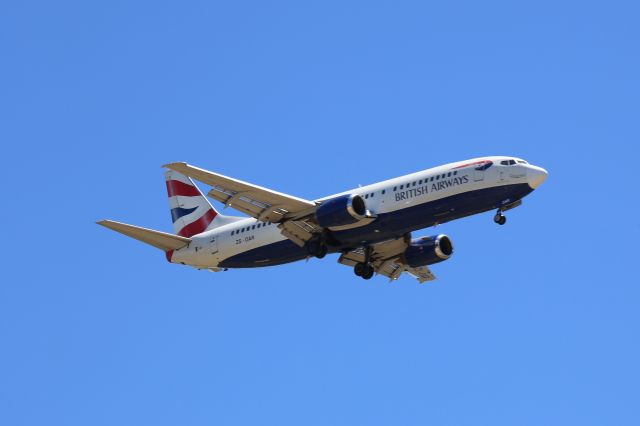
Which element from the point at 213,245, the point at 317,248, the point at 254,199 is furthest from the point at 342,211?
the point at 213,245

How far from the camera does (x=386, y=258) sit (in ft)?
220

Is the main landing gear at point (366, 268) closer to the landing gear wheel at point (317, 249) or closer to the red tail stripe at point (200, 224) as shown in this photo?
the landing gear wheel at point (317, 249)

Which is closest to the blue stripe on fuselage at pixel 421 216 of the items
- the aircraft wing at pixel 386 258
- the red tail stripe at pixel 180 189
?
the aircraft wing at pixel 386 258

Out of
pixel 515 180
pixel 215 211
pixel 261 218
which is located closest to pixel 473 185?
pixel 515 180

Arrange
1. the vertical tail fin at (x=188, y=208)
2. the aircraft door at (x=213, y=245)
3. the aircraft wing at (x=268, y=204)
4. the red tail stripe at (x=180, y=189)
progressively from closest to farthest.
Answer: the aircraft wing at (x=268, y=204), the aircraft door at (x=213, y=245), the vertical tail fin at (x=188, y=208), the red tail stripe at (x=180, y=189)

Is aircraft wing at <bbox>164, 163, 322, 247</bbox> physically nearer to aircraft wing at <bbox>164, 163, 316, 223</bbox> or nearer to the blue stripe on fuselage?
aircraft wing at <bbox>164, 163, 316, 223</bbox>

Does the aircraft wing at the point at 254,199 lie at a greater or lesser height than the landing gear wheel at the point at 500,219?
greater

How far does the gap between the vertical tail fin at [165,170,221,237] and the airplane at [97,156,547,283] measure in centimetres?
51

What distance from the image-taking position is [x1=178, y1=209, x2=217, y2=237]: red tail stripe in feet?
223

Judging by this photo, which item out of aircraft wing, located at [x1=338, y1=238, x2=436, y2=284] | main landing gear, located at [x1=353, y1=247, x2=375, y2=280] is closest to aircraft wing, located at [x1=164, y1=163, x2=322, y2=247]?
aircraft wing, located at [x1=338, y1=238, x2=436, y2=284]

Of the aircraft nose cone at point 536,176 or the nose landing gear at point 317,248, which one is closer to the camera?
the aircraft nose cone at point 536,176

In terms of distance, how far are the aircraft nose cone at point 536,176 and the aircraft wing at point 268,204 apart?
35.3 ft

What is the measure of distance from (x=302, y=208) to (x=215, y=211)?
957 cm

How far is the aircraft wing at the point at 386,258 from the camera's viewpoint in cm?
6606
